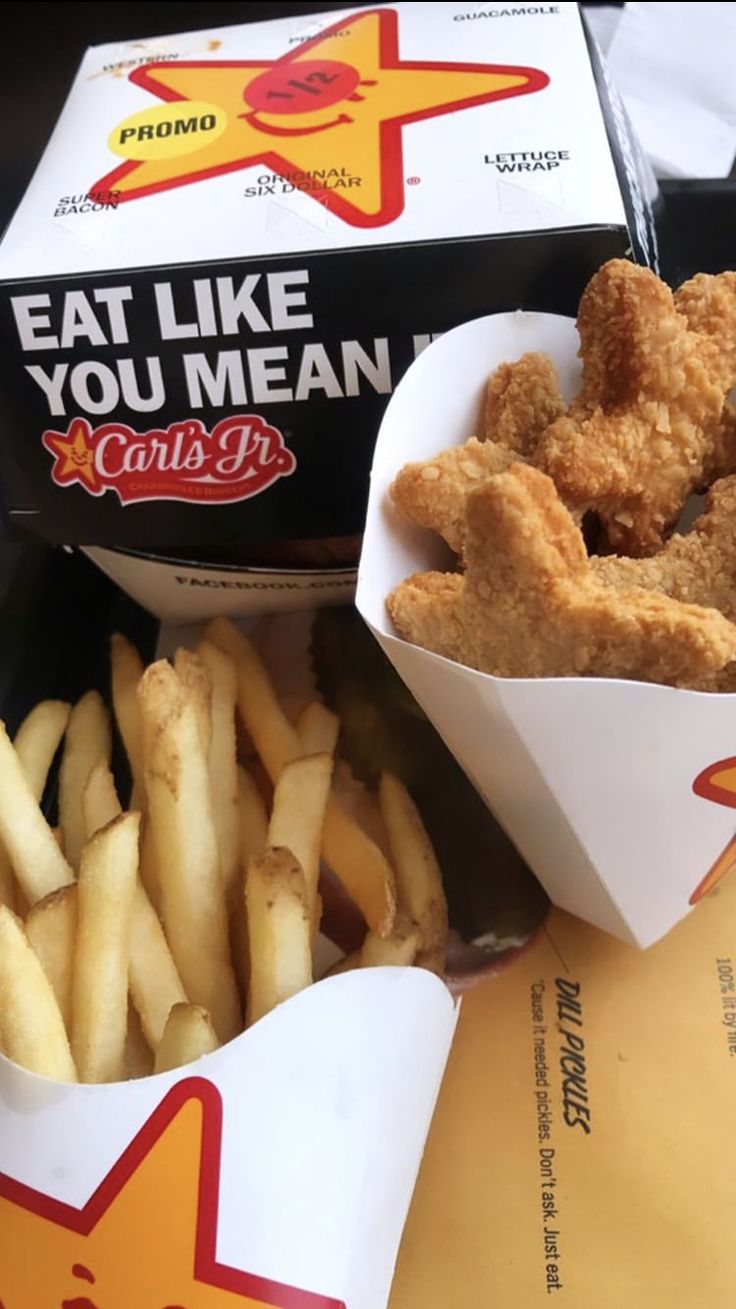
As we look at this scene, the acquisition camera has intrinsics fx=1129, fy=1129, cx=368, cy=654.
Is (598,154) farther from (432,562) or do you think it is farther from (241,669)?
(241,669)

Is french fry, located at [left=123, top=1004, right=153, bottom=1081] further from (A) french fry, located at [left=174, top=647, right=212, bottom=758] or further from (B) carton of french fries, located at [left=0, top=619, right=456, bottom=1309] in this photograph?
(A) french fry, located at [left=174, top=647, right=212, bottom=758]

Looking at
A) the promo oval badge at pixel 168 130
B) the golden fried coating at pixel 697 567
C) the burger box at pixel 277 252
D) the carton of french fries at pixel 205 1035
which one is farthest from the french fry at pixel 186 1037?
the promo oval badge at pixel 168 130

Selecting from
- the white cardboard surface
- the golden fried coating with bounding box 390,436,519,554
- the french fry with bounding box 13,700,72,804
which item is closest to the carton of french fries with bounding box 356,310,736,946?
the golden fried coating with bounding box 390,436,519,554

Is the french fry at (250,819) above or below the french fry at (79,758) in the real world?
below

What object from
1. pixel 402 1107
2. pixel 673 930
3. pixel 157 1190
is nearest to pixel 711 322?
pixel 673 930

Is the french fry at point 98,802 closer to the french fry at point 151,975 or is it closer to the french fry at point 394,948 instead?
the french fry at point 151,975
